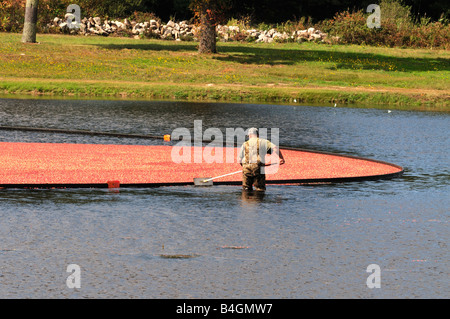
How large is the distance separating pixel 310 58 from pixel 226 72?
8.76 meters

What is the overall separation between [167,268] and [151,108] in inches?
911

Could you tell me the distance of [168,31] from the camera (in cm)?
6012

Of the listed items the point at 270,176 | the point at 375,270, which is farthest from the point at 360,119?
the point at 375,270

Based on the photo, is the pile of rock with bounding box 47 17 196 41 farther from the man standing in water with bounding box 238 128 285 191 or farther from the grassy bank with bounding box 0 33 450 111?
the man standing in water with bounding box 238 128 285 191

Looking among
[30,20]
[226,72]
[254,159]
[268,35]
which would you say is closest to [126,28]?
[268,35]

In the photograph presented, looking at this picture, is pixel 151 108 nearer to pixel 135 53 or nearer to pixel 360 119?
pixel 360 119

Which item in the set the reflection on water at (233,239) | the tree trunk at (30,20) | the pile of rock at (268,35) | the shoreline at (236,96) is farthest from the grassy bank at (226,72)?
the reflection on water at (233,239)

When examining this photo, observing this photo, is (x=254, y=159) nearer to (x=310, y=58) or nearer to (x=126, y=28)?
(x=310, y=58)

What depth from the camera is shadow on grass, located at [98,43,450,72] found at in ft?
154

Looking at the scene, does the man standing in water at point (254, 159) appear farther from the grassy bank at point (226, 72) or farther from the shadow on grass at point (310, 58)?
the shadow on grass at point (310, 58)

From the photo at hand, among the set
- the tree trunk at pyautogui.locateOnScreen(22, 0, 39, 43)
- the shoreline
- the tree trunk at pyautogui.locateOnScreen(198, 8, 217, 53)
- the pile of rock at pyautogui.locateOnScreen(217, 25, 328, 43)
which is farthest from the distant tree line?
the shoreline

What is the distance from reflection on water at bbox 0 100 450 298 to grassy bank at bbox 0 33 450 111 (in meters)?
19.2
